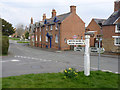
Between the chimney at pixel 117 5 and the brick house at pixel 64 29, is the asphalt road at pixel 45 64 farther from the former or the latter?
the brick house at pixel 64 29

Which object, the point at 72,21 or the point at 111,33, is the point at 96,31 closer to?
the point at 72,21

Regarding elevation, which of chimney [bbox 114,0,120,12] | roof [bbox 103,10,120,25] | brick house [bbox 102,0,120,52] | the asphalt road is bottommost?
the asphalt road

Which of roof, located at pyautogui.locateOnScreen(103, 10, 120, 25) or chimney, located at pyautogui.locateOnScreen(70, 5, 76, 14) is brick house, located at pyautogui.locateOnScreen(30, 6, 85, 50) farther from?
roof, located at pyautogui.locateOnScreen(103, 10, 120, 25)

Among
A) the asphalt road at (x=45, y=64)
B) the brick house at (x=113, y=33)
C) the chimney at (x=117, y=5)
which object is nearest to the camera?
the asphalt road at (x=45, y=64)

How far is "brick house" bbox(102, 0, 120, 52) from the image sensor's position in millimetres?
27300

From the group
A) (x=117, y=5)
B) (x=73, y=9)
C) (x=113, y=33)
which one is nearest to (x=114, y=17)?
A: (x=117, y=5)

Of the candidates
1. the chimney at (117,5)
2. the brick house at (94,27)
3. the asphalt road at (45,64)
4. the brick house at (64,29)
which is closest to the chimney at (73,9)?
the brick house at (64,29)

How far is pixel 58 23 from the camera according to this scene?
36.2m

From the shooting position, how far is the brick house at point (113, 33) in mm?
27300

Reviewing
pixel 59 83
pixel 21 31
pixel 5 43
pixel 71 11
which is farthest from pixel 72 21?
pixel 21 31

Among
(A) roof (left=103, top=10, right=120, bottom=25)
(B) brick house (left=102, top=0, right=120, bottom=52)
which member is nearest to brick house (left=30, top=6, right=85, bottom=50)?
(B) brick house (left=102, top=0, right=120, bottom=52)

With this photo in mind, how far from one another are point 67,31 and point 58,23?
278cm

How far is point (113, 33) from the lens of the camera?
28016mm

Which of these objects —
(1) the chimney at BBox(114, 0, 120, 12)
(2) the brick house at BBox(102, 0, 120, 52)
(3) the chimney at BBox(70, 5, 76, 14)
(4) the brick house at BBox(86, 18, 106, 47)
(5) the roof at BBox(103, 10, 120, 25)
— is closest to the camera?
(2) the brick house at BBox(102, 0, 120, 52)
